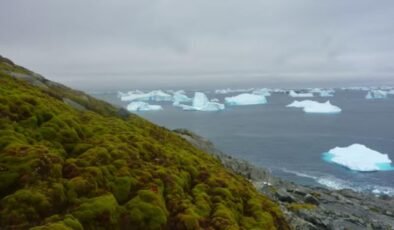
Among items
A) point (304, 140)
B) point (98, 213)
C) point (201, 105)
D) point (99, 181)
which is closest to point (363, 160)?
point (304, 140)

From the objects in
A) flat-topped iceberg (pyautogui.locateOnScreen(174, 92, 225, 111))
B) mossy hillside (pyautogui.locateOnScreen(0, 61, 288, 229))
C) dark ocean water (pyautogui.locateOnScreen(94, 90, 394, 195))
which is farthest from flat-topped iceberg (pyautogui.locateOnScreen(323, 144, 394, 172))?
flat-topped iceberg (pyautogui.locateOnScreen(174, 92, 225, 111))

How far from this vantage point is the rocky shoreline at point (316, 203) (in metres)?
21.0

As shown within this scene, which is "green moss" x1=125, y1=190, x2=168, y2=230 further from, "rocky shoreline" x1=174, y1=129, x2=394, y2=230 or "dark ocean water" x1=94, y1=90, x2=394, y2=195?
"dark ocean water" x1=94, y1=90, x2=394, y2=195

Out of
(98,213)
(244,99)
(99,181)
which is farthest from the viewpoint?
(244,99)

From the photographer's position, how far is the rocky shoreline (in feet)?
68.8

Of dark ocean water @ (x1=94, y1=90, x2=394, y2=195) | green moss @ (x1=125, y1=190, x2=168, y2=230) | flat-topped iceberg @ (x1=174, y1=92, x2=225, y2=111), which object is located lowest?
dark ocean water @ (x1=94, y1=90, x2=394, y2=195)

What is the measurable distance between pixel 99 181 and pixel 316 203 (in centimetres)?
2414

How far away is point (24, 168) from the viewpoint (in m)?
10.6

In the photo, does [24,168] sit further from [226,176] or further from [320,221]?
[320,221]

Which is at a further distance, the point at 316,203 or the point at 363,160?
the point at 363,160

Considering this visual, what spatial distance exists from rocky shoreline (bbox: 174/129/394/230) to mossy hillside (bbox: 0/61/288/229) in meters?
4.95

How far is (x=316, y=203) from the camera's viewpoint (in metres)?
31.8

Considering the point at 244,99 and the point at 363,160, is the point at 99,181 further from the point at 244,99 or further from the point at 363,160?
the point at 244,99

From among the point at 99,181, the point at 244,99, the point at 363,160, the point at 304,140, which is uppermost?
the point at 99,181
